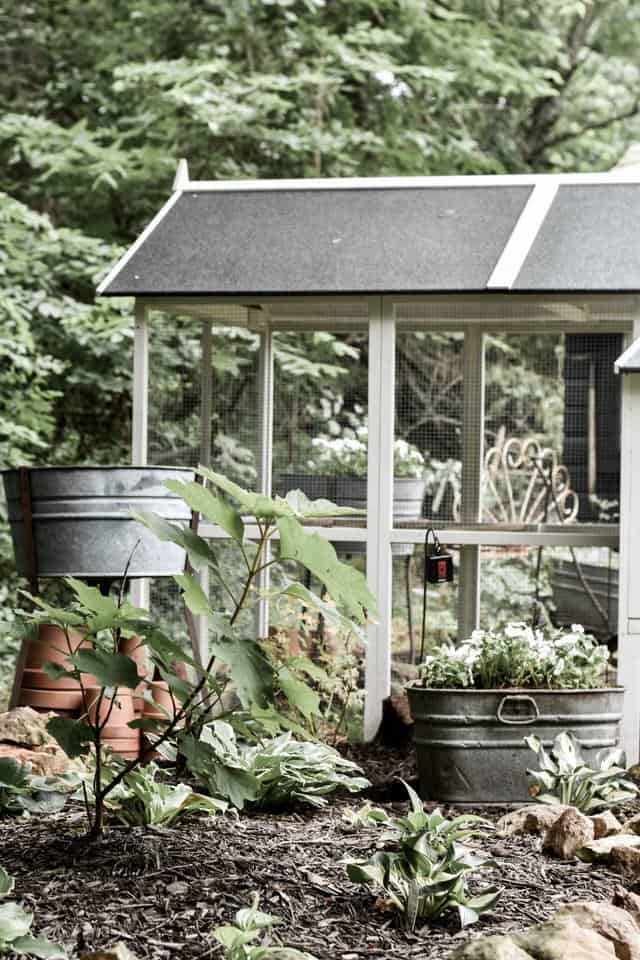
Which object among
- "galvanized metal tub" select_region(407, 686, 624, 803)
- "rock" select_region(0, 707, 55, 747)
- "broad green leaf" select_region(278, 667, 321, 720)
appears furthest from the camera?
"galvanized metal tub" select_region(407, 686, 624, 803)

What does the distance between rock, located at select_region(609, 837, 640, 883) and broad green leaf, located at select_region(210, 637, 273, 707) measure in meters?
1.11

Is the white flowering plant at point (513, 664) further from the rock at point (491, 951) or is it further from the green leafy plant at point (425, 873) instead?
the rock at point (491, 951)

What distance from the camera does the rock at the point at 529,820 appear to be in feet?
11.5

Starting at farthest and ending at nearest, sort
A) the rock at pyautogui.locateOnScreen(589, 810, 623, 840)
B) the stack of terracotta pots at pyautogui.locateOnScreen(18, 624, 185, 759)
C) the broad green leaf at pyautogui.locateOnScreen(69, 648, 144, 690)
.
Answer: the stack of terracotta pots at pyautogui.locateOnScreen(18, 624, 185, 759)
the rock at pyautogui.locateOnScreen(589, 810, 623, 840)
the broad green leaf at pyautogui.locateOnScreen(69, 648, 144, 690)

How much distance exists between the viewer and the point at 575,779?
383 cm

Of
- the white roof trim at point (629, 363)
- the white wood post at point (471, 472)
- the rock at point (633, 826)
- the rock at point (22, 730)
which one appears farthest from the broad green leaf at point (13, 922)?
the white wood post at point (471, 472)

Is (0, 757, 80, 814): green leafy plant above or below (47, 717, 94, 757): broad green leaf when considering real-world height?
below

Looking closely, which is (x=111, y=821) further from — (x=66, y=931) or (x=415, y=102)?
(x=415, y=102)

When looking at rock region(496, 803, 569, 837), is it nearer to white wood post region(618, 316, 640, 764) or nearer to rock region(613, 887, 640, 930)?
rock region(613, 887, 640, 930)

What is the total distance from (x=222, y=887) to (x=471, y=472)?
3607 millimetres

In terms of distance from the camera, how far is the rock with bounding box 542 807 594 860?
127 inches

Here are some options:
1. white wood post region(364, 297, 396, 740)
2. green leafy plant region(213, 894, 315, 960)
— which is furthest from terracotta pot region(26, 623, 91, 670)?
green leafy plant region(213, 894, 315, 960)

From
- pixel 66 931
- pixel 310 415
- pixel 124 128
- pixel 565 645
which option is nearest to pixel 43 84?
pixel 124 128

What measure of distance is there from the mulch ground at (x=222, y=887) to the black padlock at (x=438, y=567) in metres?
1.69
